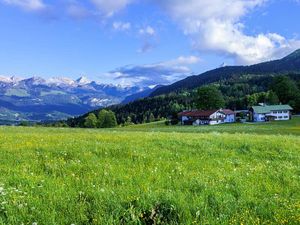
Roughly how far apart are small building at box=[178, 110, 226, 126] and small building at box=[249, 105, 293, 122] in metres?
14.8

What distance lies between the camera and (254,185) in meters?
9.26

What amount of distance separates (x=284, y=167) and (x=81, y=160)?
22.2 feet

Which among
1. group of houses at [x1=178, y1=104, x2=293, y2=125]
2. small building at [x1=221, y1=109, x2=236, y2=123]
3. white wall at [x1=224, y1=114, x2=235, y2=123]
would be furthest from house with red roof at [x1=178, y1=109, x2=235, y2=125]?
small building at [x1=221, y1=109, x2=236, y2=123]

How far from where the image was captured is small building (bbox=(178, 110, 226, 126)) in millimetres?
161750

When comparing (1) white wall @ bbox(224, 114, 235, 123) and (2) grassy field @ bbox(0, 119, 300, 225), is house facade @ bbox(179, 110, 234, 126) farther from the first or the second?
(2) grassy field @ bbox(0, 119, 300, 225)

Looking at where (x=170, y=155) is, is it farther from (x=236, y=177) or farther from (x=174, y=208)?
(x=174, y=208)

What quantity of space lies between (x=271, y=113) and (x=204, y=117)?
3014 cm

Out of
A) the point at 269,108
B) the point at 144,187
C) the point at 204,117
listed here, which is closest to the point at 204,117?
the point at 204,117

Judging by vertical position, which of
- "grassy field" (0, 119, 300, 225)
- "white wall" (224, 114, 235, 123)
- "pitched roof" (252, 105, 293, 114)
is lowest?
"grassy field" (0, 119, 300, 225)

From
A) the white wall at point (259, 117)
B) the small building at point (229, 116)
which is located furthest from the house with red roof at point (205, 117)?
the white wall at point (259, 117)

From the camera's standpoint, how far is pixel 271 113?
6521 inches

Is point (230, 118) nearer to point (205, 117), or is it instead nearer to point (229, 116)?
point (229, 116)

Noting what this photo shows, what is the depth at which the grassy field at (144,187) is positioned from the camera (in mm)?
7051

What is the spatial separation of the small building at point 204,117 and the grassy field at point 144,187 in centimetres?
14679
